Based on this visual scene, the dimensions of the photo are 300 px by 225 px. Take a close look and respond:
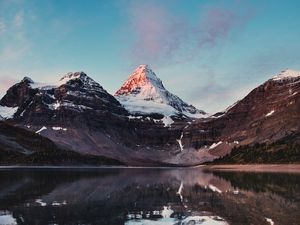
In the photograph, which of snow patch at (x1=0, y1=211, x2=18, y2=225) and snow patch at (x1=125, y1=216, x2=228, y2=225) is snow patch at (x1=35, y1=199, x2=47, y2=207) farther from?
snow patch at (x1=125, y1=216, x2=228, y2=225)

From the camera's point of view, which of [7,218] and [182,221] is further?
[182,221]

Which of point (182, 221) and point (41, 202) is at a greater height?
point (41, 202)

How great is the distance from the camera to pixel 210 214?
43.0 metres

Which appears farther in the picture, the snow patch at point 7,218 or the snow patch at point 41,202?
the snow patch at point 41,202

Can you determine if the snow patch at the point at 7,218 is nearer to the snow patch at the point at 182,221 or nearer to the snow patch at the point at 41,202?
the snow patch at the point at 41,202

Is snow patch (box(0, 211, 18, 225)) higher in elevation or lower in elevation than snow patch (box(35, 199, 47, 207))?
lower

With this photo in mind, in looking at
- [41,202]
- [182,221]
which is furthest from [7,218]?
[182,221]

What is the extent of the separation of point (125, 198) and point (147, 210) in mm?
12577

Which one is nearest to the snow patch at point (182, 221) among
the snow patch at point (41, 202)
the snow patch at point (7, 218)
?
the snow patch at point (7, 218)

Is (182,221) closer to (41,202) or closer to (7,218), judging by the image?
(7,218)

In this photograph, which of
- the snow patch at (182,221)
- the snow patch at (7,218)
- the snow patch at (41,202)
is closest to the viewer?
the snow patch at (7,218)

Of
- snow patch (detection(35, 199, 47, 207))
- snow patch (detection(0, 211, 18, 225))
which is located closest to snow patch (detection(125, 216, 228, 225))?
snow patch (detection(0, 211, 18, 225))

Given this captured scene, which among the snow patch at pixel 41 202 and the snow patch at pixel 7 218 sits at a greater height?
the snow patch at pixel 41 202

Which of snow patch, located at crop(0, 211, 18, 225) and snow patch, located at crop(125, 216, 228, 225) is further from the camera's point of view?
snow patch, located at crop(125, 216, 228, 225)
